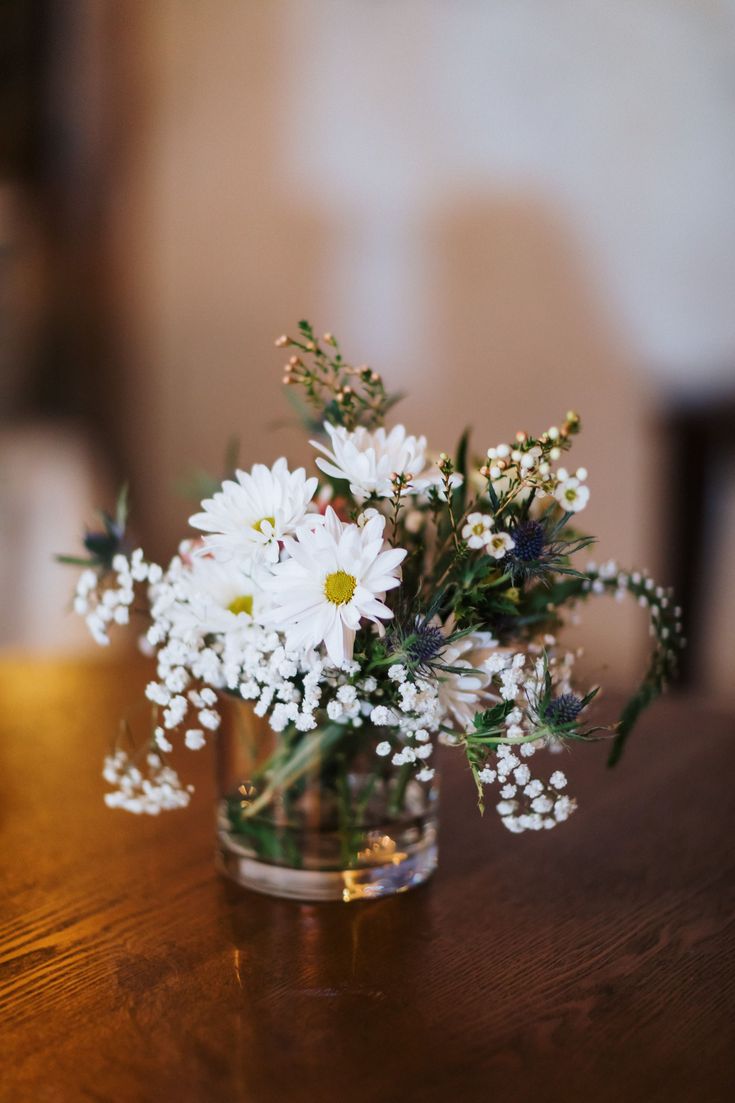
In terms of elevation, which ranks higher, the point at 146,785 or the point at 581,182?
the point at 581,182

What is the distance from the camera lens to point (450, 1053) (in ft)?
2.02

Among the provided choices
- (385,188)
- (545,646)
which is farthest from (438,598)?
(385,188)

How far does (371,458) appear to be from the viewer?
667 mm

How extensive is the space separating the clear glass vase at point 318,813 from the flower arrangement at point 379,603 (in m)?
0.02

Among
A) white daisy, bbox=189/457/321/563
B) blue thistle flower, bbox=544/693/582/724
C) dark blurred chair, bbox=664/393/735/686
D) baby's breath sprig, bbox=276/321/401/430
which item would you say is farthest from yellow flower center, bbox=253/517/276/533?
dark blurred chair, bbox=664/393/735/686

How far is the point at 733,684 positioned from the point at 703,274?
924 millimetres

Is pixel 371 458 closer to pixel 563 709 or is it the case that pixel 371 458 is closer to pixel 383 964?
pixel 563 709

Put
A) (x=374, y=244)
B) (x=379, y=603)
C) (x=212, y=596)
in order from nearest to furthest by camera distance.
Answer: (x=379, y=603) → (x=212, y=596) → (x=374, y=244)

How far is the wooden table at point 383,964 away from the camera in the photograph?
23.5 inches

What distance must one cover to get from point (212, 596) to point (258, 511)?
0.08 m

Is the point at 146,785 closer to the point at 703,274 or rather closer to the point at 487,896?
the point at 487,896

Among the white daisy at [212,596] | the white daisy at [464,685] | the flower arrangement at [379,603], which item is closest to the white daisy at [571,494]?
the flower arrangement at [379,603]

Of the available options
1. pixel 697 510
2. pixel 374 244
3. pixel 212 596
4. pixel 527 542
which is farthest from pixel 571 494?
pixel 374 244

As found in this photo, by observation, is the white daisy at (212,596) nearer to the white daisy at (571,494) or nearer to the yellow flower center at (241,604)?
the yellow flower center at (241,604)
